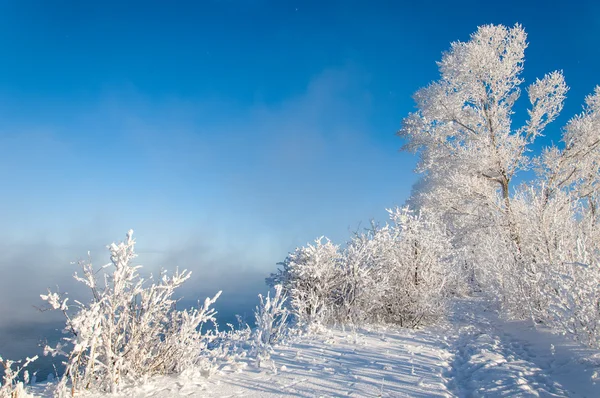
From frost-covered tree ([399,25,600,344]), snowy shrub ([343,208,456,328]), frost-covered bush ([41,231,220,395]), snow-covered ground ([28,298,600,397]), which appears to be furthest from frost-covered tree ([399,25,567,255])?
frost-covered bush ([41,231,220,395])

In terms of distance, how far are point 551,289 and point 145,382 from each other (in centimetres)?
619

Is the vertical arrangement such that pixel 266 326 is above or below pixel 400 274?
below

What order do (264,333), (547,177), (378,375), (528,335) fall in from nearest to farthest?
(378,375)
(264,333)
(528,335)
(547,177)

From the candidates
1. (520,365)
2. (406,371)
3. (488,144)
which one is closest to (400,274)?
(520,365)

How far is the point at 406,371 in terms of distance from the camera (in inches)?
168

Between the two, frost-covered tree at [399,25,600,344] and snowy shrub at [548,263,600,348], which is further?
frost-covered tree at [399,25,600,344]

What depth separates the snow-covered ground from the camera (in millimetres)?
3602

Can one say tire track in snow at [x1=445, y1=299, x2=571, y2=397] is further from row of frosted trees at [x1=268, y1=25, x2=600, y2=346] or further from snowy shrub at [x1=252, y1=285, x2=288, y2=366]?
snowy shrub at [x1=252, y1=285, x2=288, y2=366]

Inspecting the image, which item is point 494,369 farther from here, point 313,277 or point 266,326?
point 313,277

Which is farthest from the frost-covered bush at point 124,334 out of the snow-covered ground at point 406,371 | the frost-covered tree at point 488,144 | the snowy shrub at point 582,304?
the frost-covered tree at point 488,144

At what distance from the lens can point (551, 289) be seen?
5.89 meters

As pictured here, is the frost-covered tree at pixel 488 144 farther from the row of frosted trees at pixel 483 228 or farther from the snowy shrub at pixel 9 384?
the snowy shrub at pixel 9 384

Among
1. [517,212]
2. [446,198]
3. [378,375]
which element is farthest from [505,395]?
[446,198]

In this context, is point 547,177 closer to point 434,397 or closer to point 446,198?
point 446,198
